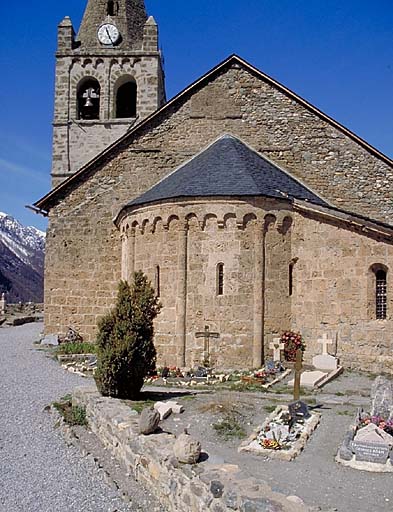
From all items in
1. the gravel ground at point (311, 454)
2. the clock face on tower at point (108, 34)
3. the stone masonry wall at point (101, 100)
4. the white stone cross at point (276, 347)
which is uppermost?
the clock face on tower at point (108, 34)

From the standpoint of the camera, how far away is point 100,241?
2141 centimetres

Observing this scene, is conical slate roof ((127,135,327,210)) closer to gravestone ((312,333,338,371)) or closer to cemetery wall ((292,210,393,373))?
cemetery wall ((292,210,393,373))

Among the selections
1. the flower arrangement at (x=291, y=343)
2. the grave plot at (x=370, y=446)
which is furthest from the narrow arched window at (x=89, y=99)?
the grave plot at (x=370, y=446)

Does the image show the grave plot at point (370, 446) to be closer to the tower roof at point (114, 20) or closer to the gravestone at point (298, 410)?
the gravestone at point (298, 410)

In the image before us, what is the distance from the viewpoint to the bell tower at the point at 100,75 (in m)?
28.7

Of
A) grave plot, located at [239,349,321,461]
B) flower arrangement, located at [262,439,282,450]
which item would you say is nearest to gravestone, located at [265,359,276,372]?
grave plot, located at [239,349,321,461]

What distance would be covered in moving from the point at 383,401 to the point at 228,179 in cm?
918

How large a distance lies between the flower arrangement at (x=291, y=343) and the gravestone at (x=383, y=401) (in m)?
6.80

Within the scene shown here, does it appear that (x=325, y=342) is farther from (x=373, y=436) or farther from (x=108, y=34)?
(x=108, y=34)

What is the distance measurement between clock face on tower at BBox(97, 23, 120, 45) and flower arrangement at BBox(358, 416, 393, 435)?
2515 centimetres

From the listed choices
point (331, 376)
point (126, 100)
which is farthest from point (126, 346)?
point (126, 100)

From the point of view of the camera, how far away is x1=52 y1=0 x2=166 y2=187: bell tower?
2873 centimetres

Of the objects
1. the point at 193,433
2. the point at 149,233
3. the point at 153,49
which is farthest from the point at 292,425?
the point at 153,49

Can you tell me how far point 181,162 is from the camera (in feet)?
67.7
